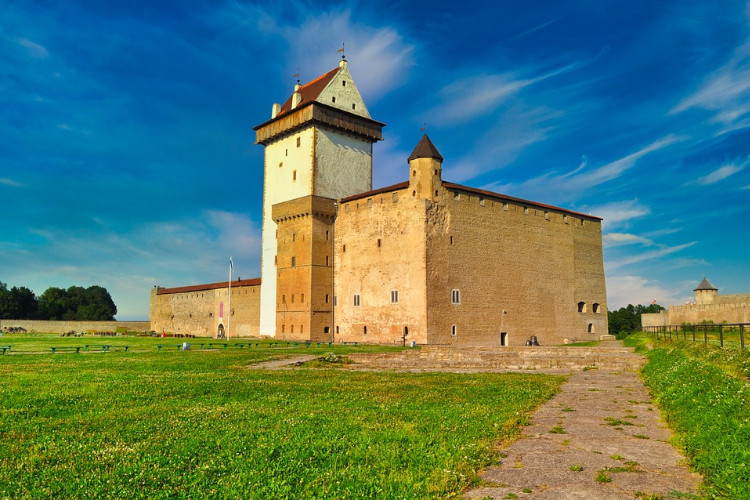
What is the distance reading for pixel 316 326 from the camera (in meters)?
41.7

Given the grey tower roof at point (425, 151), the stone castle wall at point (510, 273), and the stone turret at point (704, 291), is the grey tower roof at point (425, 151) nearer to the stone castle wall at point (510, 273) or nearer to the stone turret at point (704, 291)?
Result: the stone castle wall at point (510, 273)

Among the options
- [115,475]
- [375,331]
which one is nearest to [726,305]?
[375,331]

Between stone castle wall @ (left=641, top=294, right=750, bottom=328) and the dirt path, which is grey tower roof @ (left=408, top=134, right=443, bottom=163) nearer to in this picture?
stone castle wall @ (left=641, top=294, right=750, bottom=328)

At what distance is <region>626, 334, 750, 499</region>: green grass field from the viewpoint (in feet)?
15.8

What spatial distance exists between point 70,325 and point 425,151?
57.1m

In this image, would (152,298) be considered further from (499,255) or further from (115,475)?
(115,475)

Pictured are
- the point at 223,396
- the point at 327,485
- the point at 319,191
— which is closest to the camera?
the point at 327,485

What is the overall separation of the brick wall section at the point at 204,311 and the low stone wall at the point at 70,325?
4.28 meters

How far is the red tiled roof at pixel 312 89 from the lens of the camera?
153 ft

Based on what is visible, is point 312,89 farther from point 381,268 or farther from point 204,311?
point 204,311

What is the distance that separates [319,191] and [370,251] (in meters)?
7.42

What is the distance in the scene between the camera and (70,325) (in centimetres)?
7025

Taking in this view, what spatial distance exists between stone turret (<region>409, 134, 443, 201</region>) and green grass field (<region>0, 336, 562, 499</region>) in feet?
84.6

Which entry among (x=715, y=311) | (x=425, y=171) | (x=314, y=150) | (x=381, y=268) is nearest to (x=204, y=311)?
(x=314, y=150)
